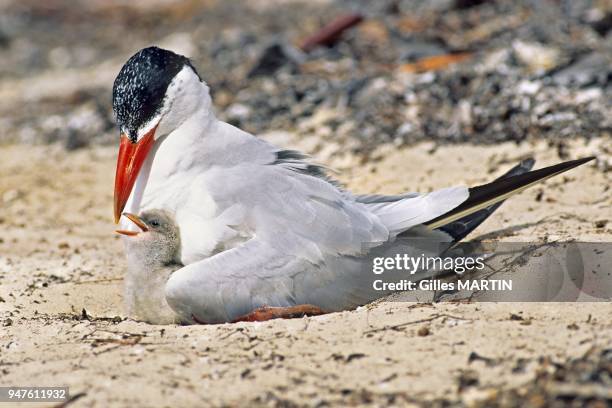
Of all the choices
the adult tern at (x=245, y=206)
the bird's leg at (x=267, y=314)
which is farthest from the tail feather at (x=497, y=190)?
the bird's leg at (x=267, y=314)

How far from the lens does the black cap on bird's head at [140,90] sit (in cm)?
441

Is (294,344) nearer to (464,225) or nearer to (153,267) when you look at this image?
(153,267)

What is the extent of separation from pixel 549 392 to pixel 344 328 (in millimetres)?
1022

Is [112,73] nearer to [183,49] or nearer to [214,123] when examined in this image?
[183,49]

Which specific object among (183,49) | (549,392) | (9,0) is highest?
(9,0)

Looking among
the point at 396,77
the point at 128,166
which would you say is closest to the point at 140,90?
the point at 128,166

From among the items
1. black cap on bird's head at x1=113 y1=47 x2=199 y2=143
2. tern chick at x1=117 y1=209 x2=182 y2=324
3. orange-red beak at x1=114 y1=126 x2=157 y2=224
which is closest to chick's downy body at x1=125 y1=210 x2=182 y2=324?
tern chick at x1=117 y1=209 x2=182 y2=324

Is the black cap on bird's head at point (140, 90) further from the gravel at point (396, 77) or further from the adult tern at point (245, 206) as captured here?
the gravel at point (396, 77)

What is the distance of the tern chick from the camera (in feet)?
A: 13.3

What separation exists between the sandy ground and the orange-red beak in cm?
60

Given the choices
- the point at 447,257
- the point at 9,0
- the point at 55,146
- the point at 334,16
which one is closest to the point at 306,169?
the point at 447,257

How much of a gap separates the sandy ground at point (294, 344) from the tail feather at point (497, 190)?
1.59 ft

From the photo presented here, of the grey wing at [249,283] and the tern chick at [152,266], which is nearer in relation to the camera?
the grey wing at [249,283]

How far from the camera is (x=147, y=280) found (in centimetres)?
409
